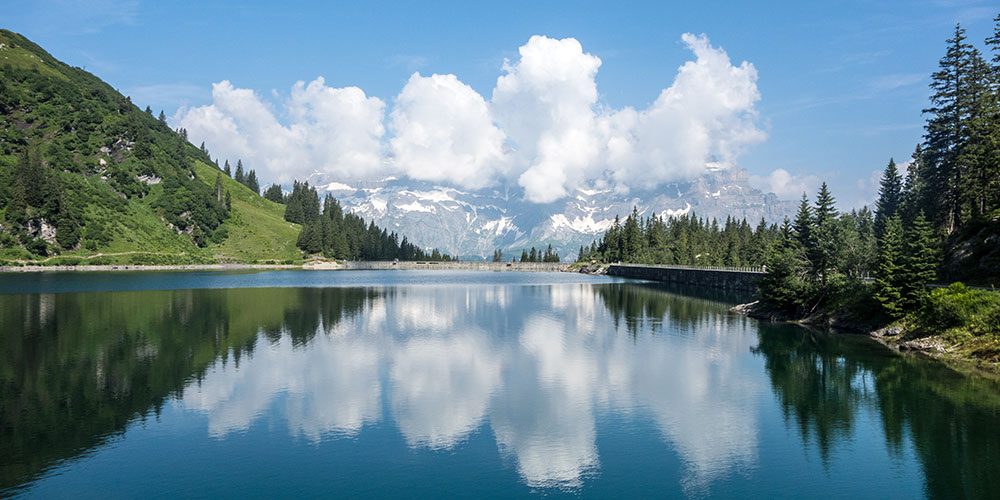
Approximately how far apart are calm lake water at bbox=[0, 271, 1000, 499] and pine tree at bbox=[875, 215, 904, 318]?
464 cm

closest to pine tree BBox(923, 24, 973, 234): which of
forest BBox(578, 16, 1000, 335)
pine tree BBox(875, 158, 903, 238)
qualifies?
forest BBox(578, 16, 1000, 335)

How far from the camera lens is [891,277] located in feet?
203

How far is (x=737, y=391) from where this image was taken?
4469 cm

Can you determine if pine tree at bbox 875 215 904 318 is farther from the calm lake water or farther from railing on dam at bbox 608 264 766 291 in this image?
railing on dam at bbox 608 264 766 291

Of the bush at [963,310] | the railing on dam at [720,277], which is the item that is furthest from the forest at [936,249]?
the railing on dam at [720,277]

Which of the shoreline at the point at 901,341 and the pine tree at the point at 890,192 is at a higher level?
the pine tree at the point at 890,192

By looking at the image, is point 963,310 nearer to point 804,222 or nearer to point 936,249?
point 936,249

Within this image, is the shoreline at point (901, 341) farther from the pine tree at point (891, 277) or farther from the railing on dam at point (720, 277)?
the railing on dam at point (720, 277)

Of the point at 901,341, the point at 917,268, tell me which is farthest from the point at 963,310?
the point at 917,268

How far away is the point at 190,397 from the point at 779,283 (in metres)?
71.9

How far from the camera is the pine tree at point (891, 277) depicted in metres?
61.8

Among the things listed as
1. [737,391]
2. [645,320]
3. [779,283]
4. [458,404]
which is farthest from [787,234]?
[458,404]

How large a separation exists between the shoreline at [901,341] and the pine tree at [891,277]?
2.26 meters

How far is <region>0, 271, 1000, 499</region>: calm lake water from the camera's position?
88.2 feet
